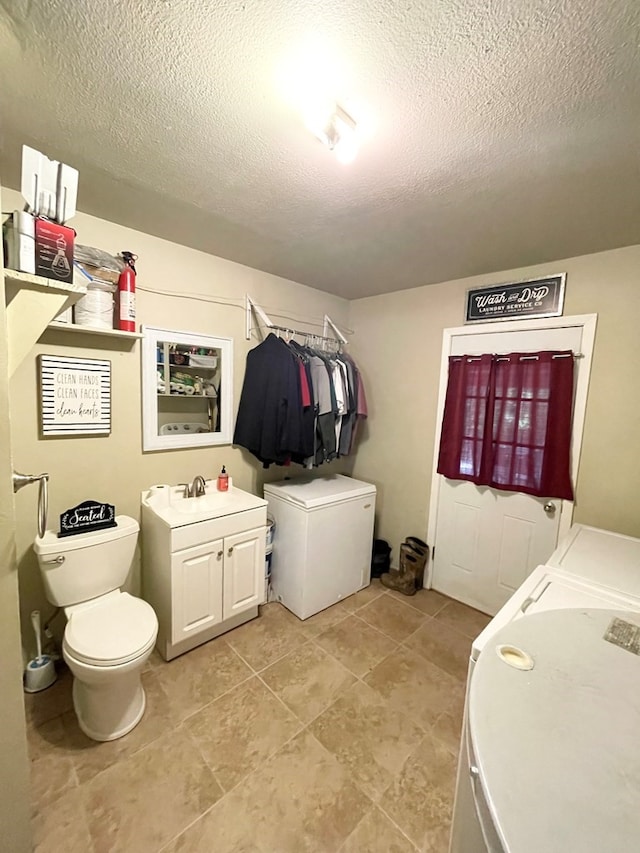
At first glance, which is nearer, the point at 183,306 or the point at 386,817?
the point at 386,817

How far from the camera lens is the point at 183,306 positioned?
221cm

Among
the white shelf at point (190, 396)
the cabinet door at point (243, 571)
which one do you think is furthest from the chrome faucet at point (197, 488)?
the white shelf at point (190, 396)

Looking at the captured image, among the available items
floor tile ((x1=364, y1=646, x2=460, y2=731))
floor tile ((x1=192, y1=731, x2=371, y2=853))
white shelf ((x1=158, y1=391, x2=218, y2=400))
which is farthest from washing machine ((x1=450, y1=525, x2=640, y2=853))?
white shelf ((x1=158, y1=391, x2=218, y2=400))

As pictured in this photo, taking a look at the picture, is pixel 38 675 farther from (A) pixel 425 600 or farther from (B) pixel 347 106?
(B) pixel 347 106

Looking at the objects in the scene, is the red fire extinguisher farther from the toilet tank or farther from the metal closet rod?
the toilet tank

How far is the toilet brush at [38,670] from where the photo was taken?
67.6 inches

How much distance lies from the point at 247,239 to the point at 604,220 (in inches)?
71.6

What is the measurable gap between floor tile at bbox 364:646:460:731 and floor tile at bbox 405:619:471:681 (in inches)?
2.2

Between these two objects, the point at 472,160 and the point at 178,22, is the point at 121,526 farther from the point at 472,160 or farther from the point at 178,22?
the point at 472,160

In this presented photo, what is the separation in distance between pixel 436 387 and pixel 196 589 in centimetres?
215

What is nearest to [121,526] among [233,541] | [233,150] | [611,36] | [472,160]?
[233,541]

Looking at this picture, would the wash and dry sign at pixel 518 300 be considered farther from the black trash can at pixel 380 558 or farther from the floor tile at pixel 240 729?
the floor tile at pixel 240 729

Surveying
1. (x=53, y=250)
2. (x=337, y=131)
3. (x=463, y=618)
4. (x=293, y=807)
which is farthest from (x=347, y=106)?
(x=463, y=618)

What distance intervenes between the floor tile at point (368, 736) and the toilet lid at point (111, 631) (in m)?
0.88
